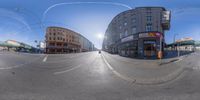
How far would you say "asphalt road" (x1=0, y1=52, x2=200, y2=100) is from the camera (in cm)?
133

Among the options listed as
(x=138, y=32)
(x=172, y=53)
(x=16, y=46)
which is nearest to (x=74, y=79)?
(x=16, y=46)

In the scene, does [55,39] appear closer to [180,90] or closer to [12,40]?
[12,40]

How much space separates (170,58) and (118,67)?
1.46 ft

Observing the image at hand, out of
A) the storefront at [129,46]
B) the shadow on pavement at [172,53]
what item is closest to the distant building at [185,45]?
the shadow on pavement at [172,53]

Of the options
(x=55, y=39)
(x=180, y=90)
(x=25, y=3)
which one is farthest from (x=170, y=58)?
(x=25, y=3)

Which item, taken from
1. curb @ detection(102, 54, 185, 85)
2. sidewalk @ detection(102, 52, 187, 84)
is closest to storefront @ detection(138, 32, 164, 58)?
sidewalk @ detection(102, 52, 187, 84)

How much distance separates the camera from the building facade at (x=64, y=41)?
1178 mm

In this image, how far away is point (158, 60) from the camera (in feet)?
4.13

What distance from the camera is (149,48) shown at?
1.12 meters

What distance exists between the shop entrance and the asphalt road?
0.11 m

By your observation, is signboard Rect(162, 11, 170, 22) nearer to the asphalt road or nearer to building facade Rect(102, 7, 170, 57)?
building facade Rect(102, 7, 170, 57)

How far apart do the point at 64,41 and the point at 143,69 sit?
715 millimetres

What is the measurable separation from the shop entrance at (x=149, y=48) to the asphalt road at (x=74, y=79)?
11 centimetres

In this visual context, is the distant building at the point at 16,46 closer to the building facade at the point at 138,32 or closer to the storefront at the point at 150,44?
the building facade at the point at 138,32
